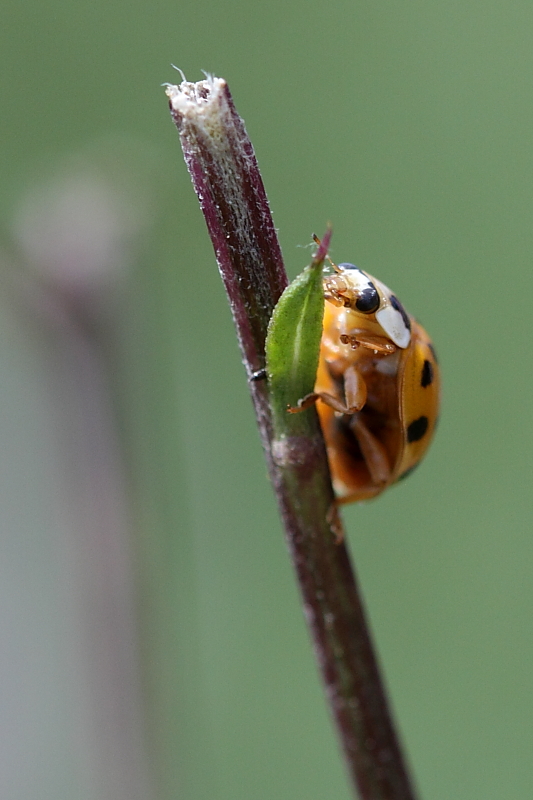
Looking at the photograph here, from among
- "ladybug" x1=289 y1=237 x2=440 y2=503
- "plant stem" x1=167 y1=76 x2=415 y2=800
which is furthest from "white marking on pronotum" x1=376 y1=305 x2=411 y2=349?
"plant stem" x1=167 y1=76 x2=415 y2=800

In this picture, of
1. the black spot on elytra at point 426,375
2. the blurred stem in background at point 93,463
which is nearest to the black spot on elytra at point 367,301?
the black spot on elytra at point 426,375

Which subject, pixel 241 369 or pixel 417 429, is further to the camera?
pixel 241 369

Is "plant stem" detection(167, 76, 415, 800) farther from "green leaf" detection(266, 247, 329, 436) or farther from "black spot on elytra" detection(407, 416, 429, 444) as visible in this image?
"black spot on elytra" detection(407, 416, 429, 444)

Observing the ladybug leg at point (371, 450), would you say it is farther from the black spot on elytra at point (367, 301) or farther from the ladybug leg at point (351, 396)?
the black spot on elytra at point (367, 301)

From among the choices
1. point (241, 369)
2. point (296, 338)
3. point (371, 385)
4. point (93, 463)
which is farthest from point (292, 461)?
point (241, 369)

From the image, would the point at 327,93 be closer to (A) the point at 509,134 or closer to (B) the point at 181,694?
(A) the point at 509,134

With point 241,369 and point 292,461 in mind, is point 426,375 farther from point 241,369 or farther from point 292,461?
point 241,369

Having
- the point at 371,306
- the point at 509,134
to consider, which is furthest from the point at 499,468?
the point at 371,306
